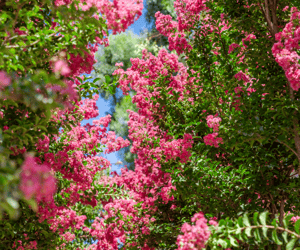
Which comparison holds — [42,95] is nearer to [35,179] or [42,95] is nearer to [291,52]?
[35,179]

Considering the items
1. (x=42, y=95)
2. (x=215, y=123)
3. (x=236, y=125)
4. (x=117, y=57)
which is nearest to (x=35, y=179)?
(x=42, y=95)

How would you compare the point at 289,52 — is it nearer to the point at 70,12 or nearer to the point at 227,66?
the point at 227,66

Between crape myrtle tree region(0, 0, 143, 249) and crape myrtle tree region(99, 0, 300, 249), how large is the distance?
954 mm

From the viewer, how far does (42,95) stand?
1.53 meters

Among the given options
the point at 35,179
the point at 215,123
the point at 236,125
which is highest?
the point at 215,123

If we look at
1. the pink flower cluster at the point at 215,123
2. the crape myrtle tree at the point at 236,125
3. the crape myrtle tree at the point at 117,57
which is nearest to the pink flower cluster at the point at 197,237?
the crape myrtle tree at the point at 236,125

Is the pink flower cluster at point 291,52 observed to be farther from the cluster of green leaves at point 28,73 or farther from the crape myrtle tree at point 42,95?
the cluster of green leaves at point 28,73

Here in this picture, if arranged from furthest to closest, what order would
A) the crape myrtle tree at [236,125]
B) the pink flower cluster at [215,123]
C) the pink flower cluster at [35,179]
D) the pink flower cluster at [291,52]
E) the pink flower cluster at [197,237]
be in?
the pink flower cluster at [215,123]
the pink flower cluster at [291,52]
the crape myrtle tree at [236,125]
the pink flower cluster at [197,237]
the pink flower cluster at [35,179]

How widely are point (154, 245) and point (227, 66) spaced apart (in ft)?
14.6

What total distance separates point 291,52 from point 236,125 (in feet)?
3.43

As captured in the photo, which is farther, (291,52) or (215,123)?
(215,123)

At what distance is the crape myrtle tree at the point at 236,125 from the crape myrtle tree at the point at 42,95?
95 centimetres

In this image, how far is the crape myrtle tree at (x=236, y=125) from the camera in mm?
2418

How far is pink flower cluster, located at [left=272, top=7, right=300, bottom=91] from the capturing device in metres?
2.75
